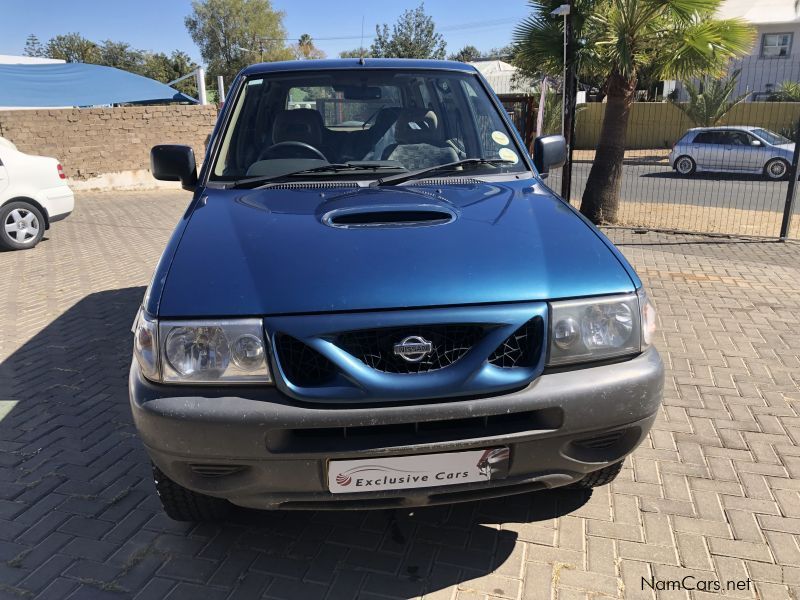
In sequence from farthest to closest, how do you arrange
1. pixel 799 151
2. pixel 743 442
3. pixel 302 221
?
pixel 799 151 < pixel 743 442 < pixel 302 221

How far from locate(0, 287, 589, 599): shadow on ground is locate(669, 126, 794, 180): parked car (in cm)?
1822

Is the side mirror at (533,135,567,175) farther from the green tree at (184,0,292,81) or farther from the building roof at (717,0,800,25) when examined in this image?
the green tree at (184,0,292,81)

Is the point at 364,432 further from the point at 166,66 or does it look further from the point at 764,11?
the point at 166,66

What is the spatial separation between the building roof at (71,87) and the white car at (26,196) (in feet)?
31.2

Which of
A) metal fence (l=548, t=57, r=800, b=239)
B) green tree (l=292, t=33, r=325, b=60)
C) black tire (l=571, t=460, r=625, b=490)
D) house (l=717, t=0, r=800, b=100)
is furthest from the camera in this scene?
green tree (l=292, t=33, r=325, b=60)

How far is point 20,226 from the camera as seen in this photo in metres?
8.46

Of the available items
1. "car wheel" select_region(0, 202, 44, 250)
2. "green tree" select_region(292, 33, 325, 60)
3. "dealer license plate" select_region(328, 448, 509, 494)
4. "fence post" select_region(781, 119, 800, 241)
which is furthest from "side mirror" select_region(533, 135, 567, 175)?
"green tree" select_region(292, 33, 325, 60)

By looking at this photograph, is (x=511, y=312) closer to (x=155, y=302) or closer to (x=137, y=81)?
(x=155, y=302)

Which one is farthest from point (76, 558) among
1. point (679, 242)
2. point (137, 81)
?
point (137, 81)

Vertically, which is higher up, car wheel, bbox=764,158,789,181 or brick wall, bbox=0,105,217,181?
brick wall, bbox=0,105,217,181

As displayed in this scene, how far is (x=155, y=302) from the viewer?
2.14 meters

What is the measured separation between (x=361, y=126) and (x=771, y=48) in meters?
36.6

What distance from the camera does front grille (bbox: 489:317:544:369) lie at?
210 centimetres

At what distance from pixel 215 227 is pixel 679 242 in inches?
306
